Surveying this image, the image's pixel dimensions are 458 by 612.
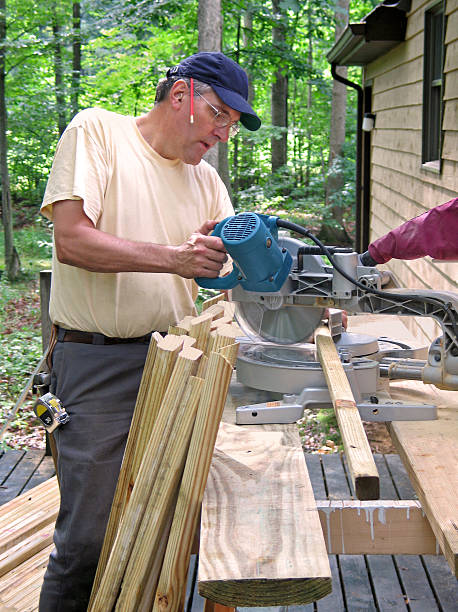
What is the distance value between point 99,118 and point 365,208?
27.6ft

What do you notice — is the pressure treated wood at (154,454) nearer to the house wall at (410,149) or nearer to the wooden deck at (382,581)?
the wooden deck at (382,581)

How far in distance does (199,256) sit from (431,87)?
4565 millimetres

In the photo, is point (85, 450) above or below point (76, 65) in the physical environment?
below

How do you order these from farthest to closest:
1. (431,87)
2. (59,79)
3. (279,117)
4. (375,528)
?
(279,117) < (59,79) < (431,87) < (375,528)

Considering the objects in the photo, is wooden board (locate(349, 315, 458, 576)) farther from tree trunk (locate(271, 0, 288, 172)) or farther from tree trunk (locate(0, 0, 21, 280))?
tree trunk (locate(271, 0, 288, 172))

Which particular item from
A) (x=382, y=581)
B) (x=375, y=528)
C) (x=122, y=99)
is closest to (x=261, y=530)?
(x=375, y=528)

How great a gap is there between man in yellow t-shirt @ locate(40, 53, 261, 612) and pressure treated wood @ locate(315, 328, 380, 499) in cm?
52

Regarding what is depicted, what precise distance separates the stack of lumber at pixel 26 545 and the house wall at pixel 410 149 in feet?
8.28

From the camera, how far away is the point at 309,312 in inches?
104

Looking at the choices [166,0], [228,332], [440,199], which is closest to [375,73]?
[166,0]

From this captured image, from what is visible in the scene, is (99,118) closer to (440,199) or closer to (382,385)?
(382,385)

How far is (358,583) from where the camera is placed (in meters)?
3.29

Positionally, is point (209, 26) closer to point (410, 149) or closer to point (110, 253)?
point (410, 149)

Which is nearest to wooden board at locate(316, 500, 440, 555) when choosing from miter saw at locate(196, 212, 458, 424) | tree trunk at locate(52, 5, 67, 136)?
miter saw at locate(196, 212, 458, 424)
